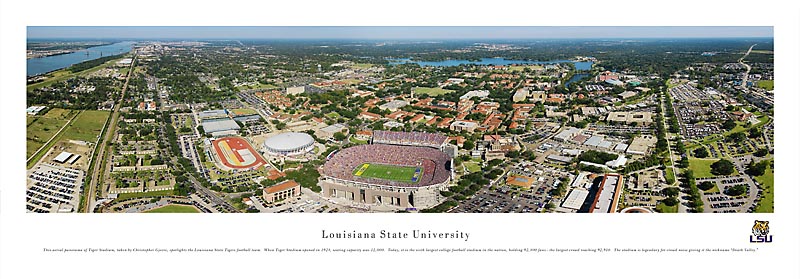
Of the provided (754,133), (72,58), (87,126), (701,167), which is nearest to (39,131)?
(87,126)

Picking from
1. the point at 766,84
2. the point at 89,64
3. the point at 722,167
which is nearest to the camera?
the point at 722,167

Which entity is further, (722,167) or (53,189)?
(722,167)

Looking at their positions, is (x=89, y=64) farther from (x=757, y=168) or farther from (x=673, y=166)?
(x=757, y=168)

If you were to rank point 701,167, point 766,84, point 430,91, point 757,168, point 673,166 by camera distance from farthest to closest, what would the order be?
point 430,91 < point 766,84 < point 673,166 < point 701,167 < point 757,168

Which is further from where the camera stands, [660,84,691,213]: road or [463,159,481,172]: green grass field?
[463,159,481,172]: green grass field

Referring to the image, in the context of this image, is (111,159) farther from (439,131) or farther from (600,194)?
(600,194)

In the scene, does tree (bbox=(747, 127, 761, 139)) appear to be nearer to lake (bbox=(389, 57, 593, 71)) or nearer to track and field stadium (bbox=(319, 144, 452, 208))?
track and field stadium (bbox=(319, 144, 452, 208))

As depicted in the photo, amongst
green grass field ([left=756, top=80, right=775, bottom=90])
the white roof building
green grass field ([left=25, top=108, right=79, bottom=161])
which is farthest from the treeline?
green grass field ([left=756, top=80, right=775, bottom=90])
